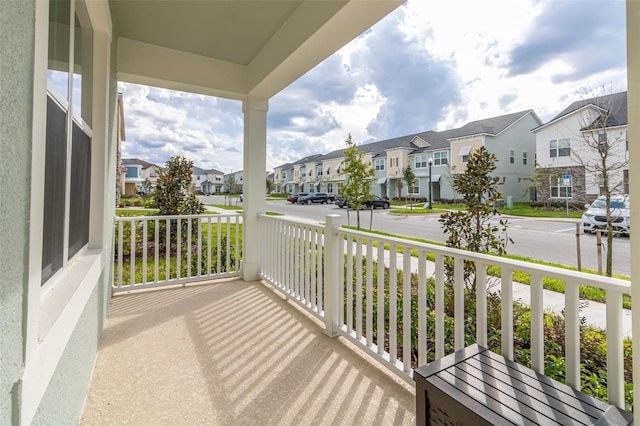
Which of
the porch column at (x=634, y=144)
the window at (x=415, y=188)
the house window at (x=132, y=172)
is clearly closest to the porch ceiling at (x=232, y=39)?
the porch column at (x=634, y=144)

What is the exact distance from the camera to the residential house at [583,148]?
5.74 ft

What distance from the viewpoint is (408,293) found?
194cm

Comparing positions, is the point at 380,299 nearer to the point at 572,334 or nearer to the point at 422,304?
the point at 422,304

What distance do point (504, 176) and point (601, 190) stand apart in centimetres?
84

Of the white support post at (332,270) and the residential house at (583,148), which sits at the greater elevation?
the residential house at (583,148)

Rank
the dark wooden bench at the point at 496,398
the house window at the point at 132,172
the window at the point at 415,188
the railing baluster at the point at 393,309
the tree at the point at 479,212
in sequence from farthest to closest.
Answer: the house window at the point at 132,172, the window at the point at 415,188, the tree at the point at 479,212, the railing baluster at the point at 393,309, the dark wooden bench at the point at 496,398

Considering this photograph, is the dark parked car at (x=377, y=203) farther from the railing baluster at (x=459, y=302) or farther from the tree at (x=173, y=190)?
the railing baluster at (x=459, y=302)

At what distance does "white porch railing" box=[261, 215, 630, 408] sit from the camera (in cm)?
123

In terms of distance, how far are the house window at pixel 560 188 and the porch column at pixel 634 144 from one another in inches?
64.5

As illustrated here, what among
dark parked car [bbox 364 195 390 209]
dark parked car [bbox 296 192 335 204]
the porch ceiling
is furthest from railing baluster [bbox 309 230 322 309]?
dark parked car [bbox 296 192 335 204]

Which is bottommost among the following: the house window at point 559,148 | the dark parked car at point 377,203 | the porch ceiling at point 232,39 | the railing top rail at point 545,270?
the railing top rail at point 545,270

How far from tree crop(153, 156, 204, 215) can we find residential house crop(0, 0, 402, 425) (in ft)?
6.76

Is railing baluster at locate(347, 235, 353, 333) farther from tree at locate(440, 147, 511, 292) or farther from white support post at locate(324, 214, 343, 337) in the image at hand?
tree at locate(440, 147, 511, 292)

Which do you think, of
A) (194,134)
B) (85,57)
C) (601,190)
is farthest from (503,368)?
(194,134)
